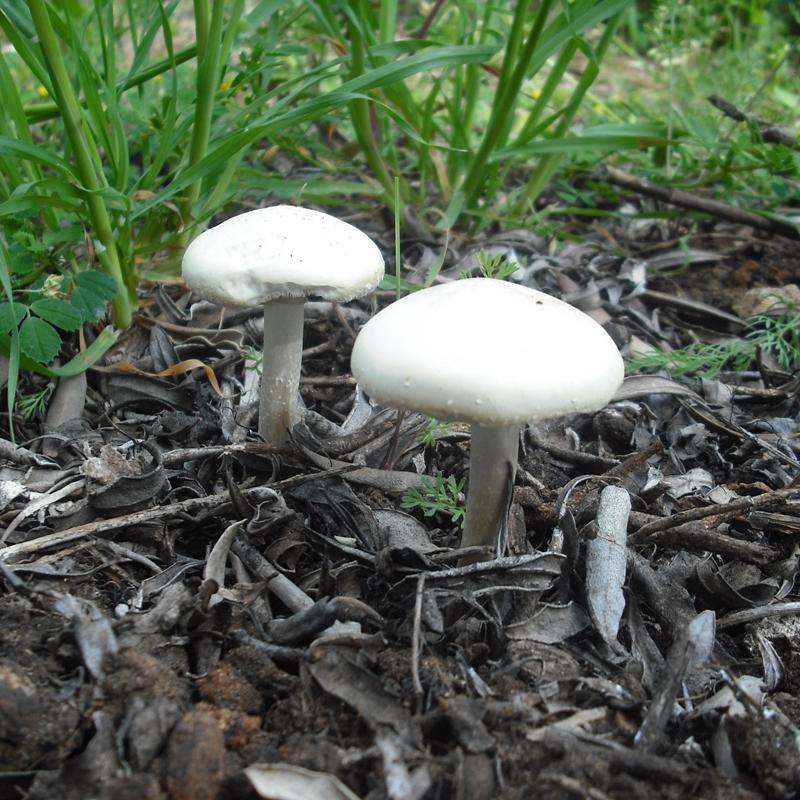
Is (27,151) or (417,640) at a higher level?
(27,151)

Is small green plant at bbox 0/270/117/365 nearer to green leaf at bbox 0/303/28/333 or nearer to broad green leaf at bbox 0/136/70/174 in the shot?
green leaf at bbox 0/303/28/333

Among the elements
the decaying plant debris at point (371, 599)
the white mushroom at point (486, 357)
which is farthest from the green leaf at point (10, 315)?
the white mushroom at point (486, 357)

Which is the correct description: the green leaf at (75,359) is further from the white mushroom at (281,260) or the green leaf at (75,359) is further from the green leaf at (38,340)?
the white mushroom at (281,260)

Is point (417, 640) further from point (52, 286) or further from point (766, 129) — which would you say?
point (766, 129)

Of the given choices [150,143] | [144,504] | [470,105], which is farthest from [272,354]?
[470,105]

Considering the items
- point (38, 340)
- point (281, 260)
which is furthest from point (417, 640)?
point (38, 340)

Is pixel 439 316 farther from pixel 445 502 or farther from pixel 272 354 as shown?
pixel 272 354
